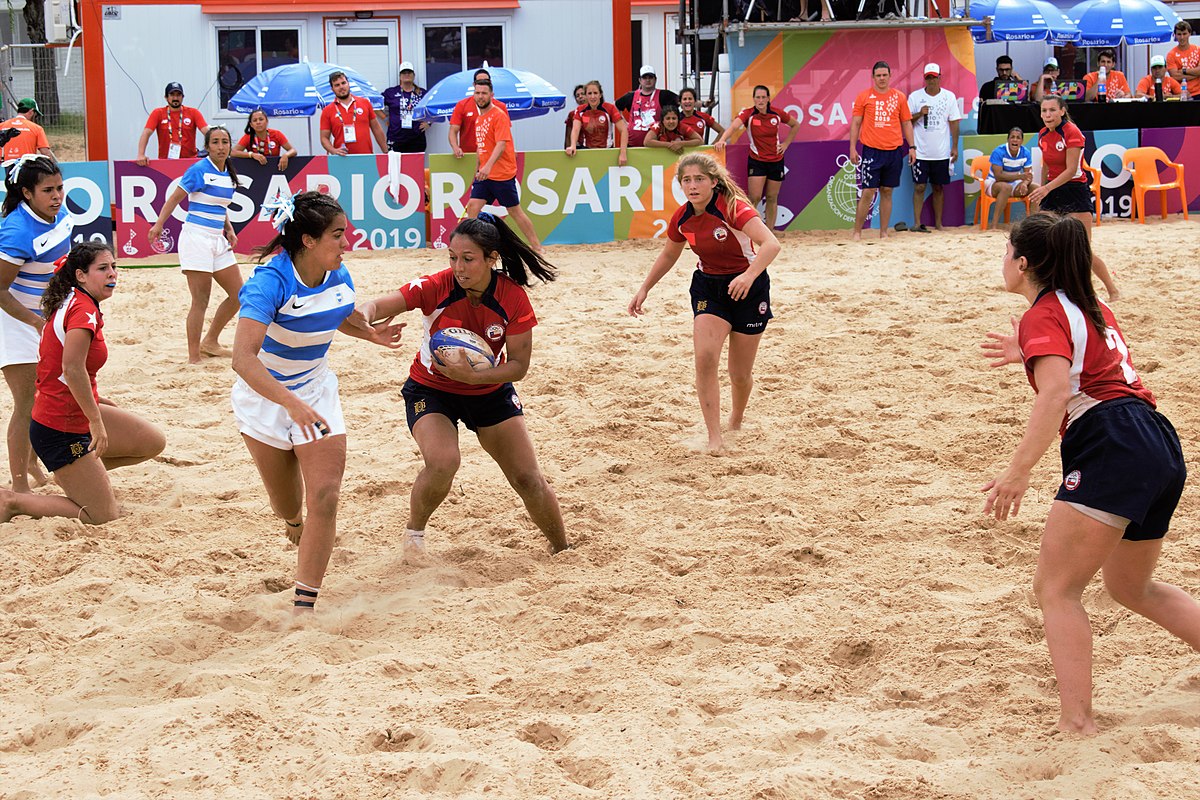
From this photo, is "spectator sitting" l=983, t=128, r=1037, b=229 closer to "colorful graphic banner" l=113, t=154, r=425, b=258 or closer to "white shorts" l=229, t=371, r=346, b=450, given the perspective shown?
"colorful graphic banner" l=113, t=154, r=425, b=258

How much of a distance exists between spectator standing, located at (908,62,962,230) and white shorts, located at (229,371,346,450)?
34.0ft

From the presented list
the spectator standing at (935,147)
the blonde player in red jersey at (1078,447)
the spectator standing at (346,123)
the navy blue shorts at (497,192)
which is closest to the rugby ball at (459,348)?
the blonde player in red jersey at (1078,447)

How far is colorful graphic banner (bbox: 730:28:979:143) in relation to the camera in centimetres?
1591

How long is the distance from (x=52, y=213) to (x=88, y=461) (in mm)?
1304

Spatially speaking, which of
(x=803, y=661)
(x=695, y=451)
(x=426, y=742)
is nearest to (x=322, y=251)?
(x=426, y=742)

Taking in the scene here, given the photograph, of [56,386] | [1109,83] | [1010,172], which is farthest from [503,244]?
[1109,83]

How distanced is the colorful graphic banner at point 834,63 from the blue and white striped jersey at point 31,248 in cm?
1103

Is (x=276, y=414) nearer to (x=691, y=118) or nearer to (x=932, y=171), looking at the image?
(x=691, y=118)

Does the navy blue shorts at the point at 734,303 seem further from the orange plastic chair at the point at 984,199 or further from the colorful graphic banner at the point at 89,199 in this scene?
the colorful graphic banner at the point at 89,199

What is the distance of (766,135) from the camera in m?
13.8

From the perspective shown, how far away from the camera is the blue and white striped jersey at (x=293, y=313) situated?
4527mm

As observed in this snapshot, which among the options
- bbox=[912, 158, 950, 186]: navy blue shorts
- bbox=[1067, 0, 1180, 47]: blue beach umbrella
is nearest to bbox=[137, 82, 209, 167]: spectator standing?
bbox=[912, 158, 950, 186]: navy blue shorts

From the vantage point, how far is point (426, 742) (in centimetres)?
Answer: 372

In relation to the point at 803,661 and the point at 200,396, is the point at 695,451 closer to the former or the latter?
the point at 803,661
